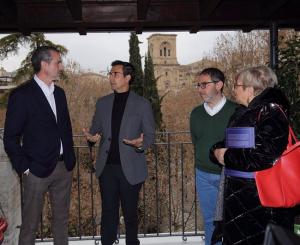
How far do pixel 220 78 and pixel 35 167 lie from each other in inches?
56.6

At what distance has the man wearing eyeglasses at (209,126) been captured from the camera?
9.27ft

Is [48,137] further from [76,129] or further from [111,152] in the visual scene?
[76,129]

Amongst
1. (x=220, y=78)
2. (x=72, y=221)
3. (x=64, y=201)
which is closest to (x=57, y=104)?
(x=64, y=201)

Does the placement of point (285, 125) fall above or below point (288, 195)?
above

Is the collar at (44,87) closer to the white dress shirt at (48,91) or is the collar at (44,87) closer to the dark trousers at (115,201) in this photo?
the white dress shirt at (48,91)

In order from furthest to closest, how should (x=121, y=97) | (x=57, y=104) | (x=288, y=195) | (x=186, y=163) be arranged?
(x=186, y=163) < (x=121, y=97) < (x=57, y=104) < (x=288, y=195)

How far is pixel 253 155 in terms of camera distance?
6.39ft

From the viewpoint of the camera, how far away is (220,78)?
113 inches

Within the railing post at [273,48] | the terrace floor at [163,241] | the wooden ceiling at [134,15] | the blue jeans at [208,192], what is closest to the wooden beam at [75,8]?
the wooden ceiling at [134,15]

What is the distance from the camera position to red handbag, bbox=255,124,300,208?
1.94 meters

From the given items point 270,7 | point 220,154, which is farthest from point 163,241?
point 270,7

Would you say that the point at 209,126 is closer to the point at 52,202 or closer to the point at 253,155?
the point at 253,155

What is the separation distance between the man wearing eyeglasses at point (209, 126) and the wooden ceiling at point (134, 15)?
1.07m

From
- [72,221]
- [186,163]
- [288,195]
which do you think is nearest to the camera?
[288,195]
